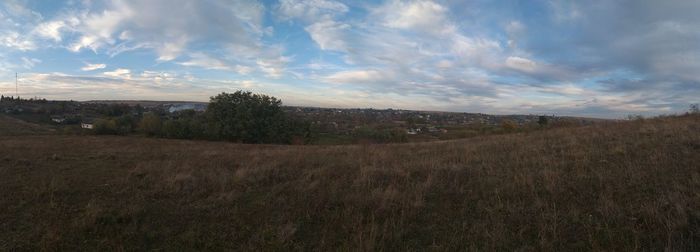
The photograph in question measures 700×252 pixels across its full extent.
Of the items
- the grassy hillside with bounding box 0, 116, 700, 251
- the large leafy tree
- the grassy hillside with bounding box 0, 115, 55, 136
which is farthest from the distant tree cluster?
the grassy hillside with bounding box 0, 116, 700, 251

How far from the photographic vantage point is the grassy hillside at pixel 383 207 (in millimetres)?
3547

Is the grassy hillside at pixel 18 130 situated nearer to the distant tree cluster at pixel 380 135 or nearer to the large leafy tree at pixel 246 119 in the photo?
the large leafy tree at pixel 246 119

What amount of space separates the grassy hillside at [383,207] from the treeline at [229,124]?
2537cm

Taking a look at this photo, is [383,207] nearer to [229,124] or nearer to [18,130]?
[229,124]

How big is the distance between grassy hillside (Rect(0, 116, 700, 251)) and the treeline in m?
25.4

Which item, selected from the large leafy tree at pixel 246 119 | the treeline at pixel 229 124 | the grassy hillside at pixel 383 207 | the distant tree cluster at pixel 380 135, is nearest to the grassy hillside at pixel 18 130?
the treeline at pixel 229 124

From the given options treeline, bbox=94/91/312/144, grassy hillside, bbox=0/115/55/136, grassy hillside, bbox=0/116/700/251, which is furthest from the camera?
treeline, bbox=94/91/312/144

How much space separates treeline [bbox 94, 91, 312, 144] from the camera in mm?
32000

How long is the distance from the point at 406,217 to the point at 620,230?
2219 mm

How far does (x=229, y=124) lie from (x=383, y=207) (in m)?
30.2

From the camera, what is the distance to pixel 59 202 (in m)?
5.01

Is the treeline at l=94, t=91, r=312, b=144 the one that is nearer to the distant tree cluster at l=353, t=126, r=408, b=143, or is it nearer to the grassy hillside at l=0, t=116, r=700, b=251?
the distant tree cluster at l=353, t=126, r=408, b=143

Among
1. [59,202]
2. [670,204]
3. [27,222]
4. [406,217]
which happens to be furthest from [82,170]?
[670,204]

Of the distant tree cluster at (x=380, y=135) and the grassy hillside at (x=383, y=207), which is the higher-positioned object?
the grassy hillside at (x=383, y=207)
